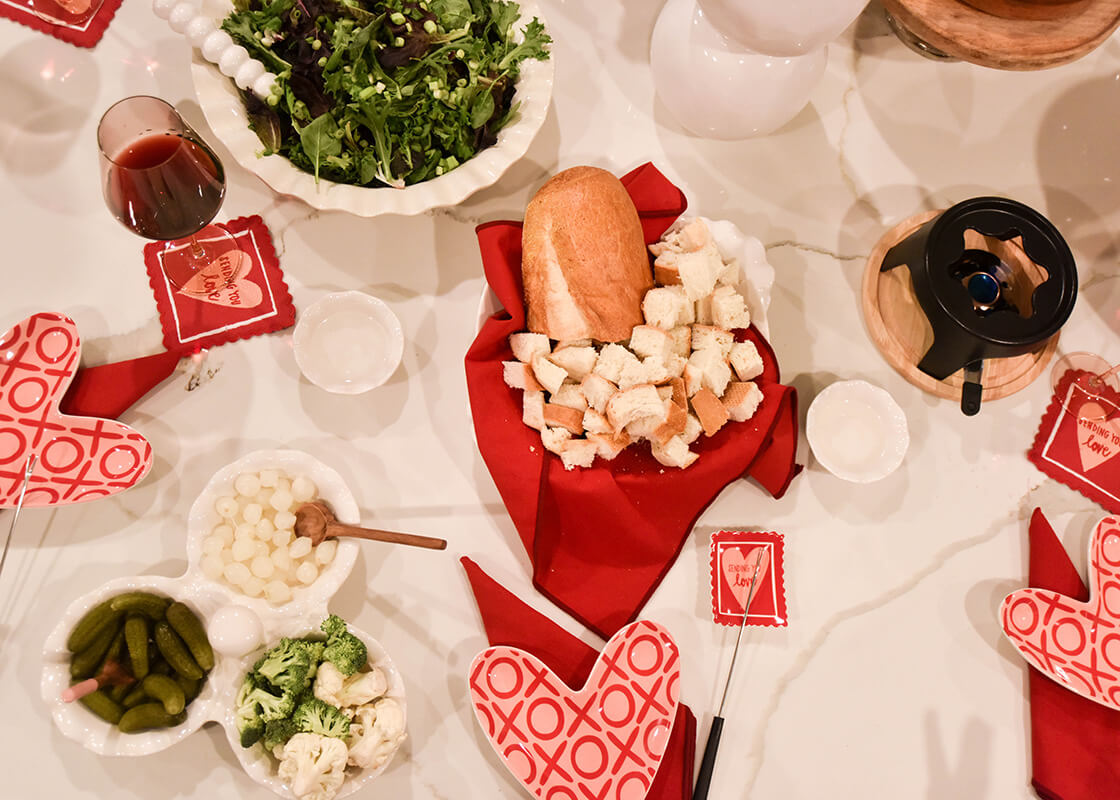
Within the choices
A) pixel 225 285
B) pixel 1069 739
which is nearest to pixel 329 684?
pixel 225 285

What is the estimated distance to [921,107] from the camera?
154 cm

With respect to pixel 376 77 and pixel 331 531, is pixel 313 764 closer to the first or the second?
pixel 331 531

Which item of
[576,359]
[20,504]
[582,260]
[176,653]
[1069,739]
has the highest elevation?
[582,260]

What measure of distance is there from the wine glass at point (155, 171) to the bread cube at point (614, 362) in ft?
2.18

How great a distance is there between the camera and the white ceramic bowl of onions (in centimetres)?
116

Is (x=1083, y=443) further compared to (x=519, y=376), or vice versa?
(x=1083, y=443)

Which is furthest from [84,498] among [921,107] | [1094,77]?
[1094,77]

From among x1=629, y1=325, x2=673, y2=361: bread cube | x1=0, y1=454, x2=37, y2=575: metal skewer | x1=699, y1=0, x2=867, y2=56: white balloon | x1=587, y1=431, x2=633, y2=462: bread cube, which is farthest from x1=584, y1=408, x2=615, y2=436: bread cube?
x1=0, y1=454, x2=37, y2=575: metal skewer

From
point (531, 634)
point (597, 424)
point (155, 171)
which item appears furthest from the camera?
point (531, 634)

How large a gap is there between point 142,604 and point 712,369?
0.94 m

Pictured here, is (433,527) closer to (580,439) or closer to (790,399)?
(580,439)

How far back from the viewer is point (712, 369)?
3.89 feet

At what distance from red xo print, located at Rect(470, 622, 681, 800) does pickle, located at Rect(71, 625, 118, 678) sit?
55cm

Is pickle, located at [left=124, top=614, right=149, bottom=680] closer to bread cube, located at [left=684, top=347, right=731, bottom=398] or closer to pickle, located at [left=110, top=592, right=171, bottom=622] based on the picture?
pickle, located at [left=110, top=592, right=171, bottom=622]
